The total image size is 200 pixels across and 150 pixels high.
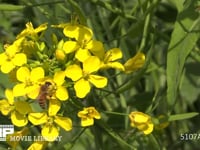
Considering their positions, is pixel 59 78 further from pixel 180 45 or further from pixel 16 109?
pixel 180 45

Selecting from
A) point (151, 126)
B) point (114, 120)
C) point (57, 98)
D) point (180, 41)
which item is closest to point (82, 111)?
point (57, 98)

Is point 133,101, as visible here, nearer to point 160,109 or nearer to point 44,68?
point 160,109

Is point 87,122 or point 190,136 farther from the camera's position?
point 190,136

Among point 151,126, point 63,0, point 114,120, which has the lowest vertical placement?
point 151,126

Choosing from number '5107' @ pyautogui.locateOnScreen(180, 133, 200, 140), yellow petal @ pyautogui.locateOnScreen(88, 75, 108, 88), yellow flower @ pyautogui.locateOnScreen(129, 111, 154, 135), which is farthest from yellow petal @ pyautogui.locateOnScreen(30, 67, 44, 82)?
number '5107' @ pyautogui.locateOnScreen(180, 133, 200, 140)

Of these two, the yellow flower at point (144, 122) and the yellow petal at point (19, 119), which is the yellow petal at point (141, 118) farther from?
the yellow petal at point (19, 119)

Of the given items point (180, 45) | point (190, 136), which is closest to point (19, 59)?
point (180, 45)

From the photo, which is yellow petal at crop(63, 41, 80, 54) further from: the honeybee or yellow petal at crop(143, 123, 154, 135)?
yellow petal at crop(143, 123, 154, 135)
